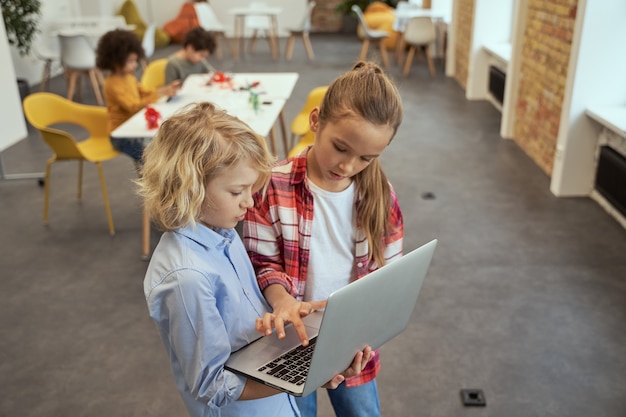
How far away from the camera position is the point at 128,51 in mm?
4012

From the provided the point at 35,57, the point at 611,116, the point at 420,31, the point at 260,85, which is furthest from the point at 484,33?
the point at 35,57

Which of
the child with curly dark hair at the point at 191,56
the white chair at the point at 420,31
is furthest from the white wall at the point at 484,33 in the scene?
the child with curly dark hair at the point at 191,56

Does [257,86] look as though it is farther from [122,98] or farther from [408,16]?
[408,16]

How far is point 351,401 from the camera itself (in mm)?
1582

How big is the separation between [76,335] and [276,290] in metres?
1.92

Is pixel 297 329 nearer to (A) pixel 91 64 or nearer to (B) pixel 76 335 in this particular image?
(B) pixel 76 335

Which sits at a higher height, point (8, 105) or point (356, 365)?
point (356, 365)

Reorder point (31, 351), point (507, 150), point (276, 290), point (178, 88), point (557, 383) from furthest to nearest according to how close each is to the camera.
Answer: point (507, 150)
point (178, 88)
point (31, 351)
point (557, 383)
point (276, 290)

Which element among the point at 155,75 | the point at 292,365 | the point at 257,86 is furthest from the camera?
the point at 155,75

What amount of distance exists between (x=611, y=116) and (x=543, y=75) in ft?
3.58

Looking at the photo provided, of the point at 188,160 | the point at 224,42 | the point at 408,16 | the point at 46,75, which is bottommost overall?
the point at 224,42

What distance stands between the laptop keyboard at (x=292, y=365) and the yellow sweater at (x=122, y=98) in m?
3.08

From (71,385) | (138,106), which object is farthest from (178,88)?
(71,385)

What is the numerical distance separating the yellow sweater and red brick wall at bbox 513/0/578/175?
112 inches
